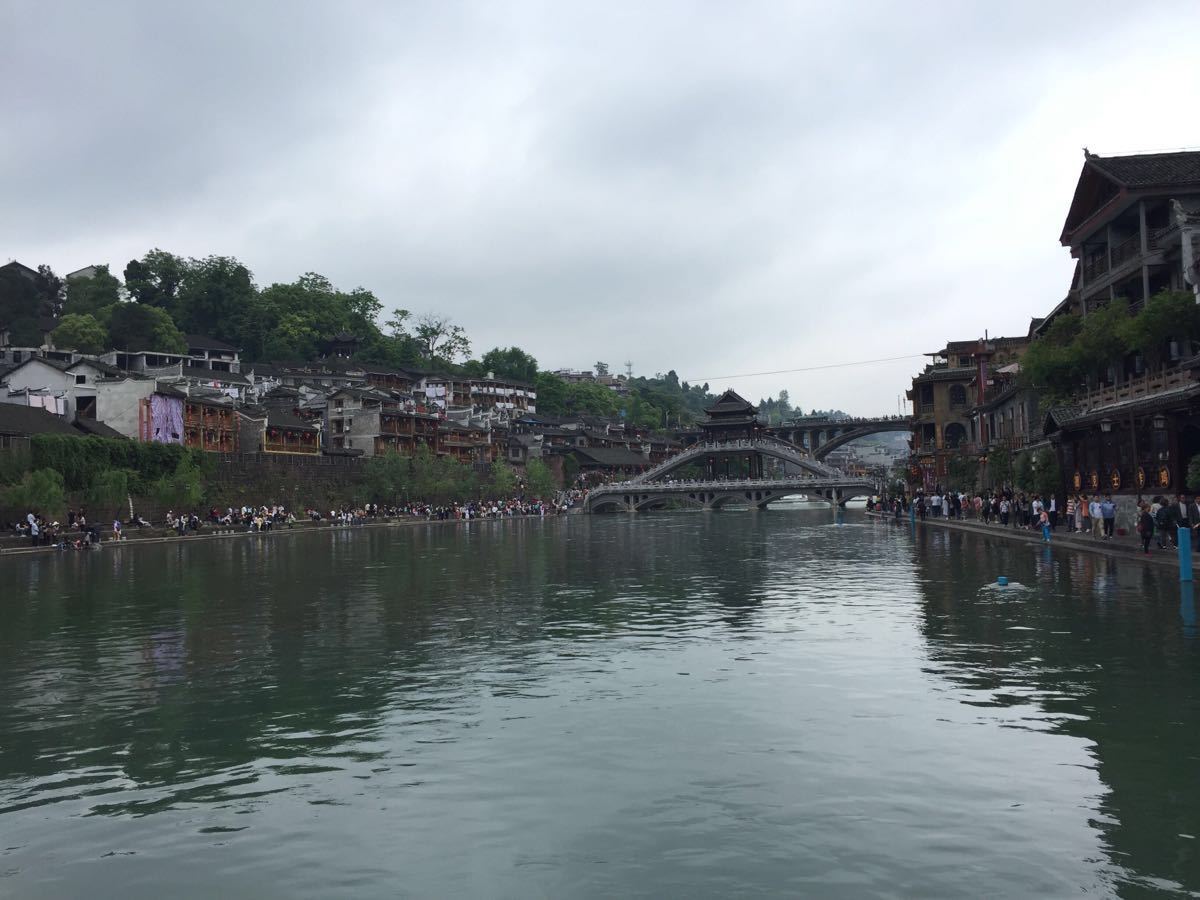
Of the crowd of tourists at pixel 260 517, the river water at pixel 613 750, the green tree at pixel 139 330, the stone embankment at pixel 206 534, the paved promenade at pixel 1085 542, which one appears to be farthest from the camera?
the green tree at pixel 139 330

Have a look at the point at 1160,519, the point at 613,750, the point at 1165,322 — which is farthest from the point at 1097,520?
the point at 613,750

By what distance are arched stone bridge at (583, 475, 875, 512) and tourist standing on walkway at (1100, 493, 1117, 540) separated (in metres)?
75.2

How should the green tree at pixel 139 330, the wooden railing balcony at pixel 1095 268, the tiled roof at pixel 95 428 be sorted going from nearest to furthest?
the wooden railing balcony at pixel 1095 268 → the tiled roof at pixel 95 428 → the green tree at pixel 139 330

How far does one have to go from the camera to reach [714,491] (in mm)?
126000

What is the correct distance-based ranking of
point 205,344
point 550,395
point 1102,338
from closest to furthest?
point 1102,338 < point 205,344 < point 550,395

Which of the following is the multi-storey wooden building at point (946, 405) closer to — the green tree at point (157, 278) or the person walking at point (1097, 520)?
the person walking at point (1097, 520)

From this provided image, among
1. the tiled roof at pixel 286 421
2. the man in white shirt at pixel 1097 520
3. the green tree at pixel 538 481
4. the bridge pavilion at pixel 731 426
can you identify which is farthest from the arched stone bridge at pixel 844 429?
the man in white shirt at pixel 1097 520

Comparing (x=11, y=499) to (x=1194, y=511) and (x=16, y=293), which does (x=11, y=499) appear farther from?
(x=16, y=293)

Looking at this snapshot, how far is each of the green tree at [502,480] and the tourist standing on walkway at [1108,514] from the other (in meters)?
88.6

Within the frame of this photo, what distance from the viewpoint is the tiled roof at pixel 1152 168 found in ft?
140

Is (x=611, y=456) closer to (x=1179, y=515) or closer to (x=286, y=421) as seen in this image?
(x=286, y=421)

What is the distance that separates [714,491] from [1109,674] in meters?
112

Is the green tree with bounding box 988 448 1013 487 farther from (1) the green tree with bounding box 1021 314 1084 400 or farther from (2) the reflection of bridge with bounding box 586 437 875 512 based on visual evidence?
(2) the reflection of bridge with bounding box 586 437 875 512

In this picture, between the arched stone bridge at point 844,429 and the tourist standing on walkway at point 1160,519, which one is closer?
the tourist standing on walkway at point 1160,519
